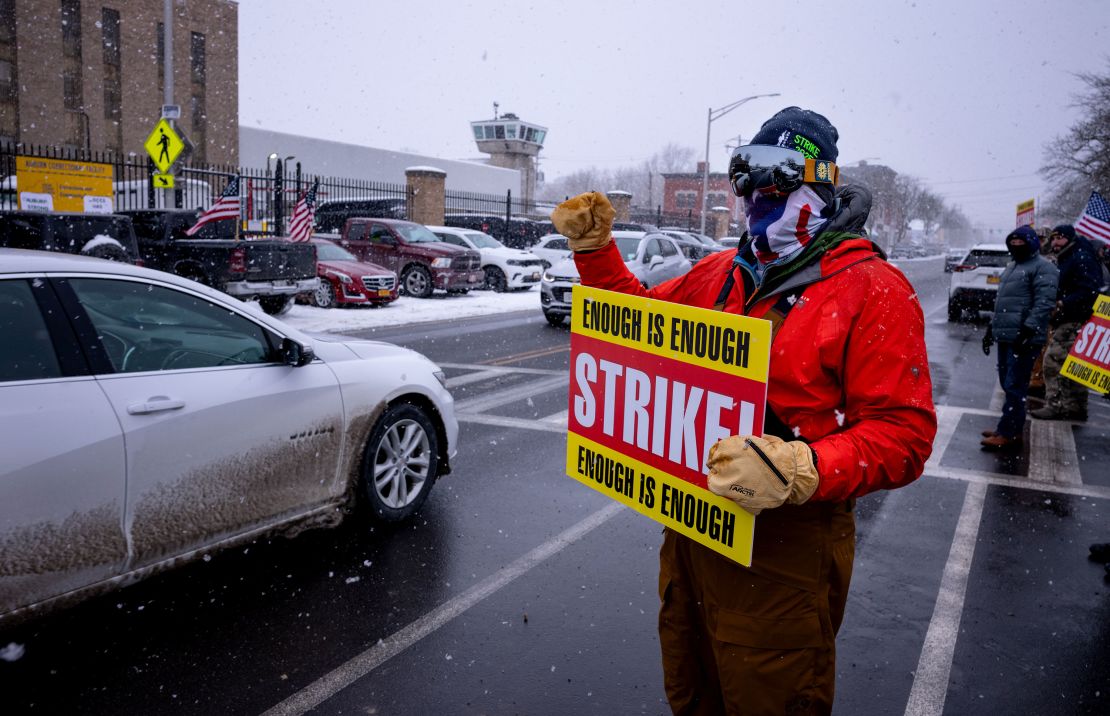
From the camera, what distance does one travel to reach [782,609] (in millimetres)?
2018

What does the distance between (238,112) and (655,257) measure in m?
47.0

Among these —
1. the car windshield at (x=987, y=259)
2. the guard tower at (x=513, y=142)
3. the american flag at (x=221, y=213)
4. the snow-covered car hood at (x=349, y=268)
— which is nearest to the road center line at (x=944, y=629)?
A: the snow-covered car hood at (x=349, y=268)

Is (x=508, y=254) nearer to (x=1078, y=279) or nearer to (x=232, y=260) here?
(x=232, y=260)

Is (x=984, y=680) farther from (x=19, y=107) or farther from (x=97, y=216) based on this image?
(x=19, y=107)

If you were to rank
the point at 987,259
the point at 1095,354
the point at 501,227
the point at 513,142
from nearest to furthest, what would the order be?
1. the point at 1095,354
2. the point at 987,259
3. the point at 501,227
4. the point at 513,142

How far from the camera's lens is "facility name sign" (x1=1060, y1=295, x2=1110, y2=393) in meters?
6.18

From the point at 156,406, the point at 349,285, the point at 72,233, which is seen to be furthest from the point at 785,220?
the point at 349,285

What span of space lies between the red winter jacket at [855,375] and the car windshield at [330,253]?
1676 centimetres

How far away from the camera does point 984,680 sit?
3.44 metres

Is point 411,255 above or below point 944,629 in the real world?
above

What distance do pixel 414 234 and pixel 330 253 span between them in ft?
10.1

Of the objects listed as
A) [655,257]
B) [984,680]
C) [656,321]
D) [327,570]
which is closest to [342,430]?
[327,570]

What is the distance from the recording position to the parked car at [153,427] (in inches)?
→ 121

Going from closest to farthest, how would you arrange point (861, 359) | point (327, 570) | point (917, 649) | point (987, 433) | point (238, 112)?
point (861, 359)
point (917, 649)
point (327, 570)
point (987, 433)
point (238, 112)
